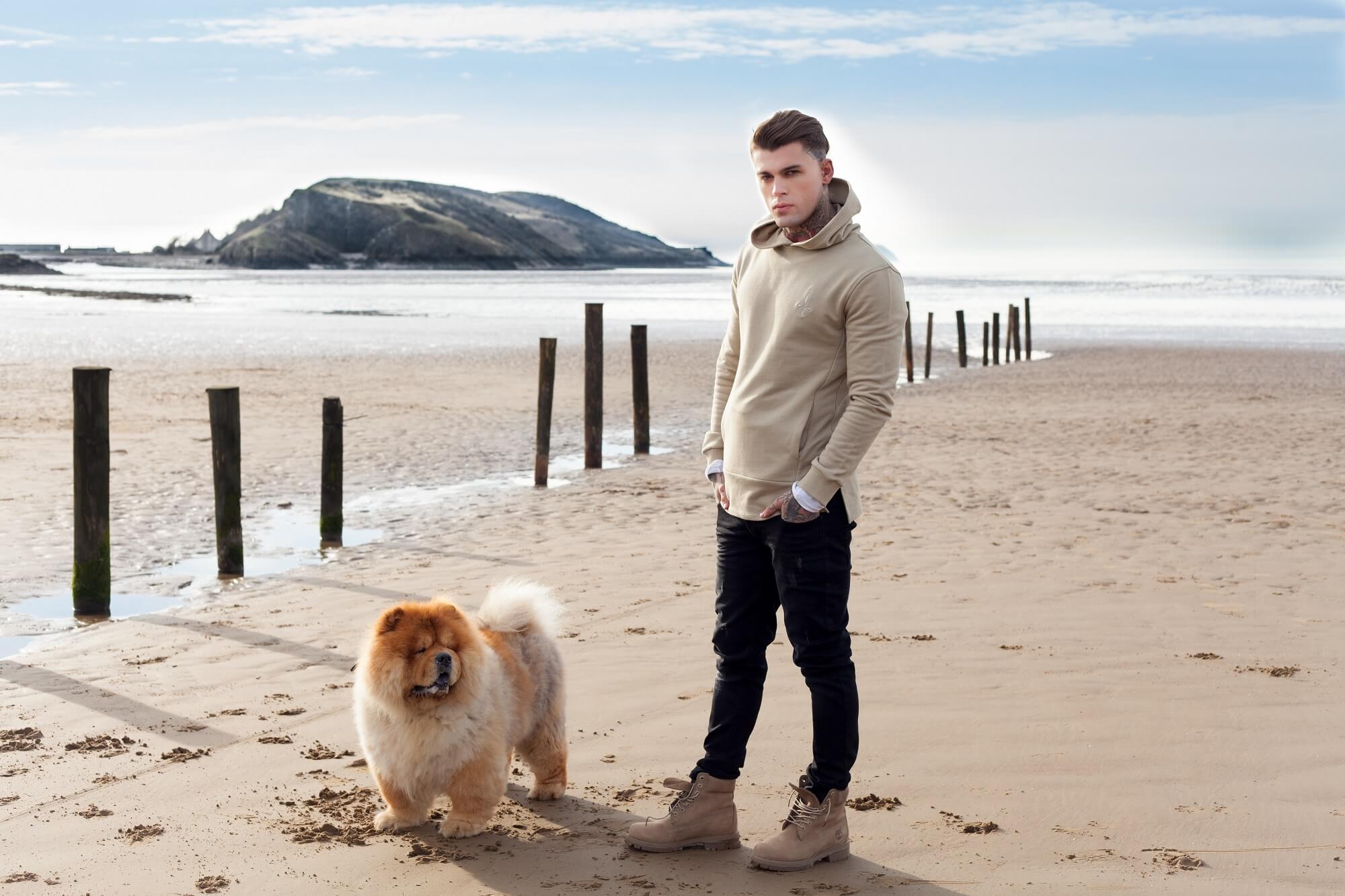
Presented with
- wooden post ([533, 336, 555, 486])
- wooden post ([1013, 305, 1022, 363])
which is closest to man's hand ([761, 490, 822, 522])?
wooden post ([533, 336, 555, 486])

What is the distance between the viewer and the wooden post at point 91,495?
742 centimetres

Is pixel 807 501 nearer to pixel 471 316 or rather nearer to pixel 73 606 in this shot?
pixel 73 606

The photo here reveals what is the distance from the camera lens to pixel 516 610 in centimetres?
444

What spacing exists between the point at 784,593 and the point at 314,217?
167m

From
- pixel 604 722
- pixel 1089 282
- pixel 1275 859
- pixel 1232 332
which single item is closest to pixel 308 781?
pixel 604 722

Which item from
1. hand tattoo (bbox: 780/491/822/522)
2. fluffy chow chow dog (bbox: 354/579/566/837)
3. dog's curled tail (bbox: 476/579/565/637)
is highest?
hand tattoo (bbox: 780/491/822/522)

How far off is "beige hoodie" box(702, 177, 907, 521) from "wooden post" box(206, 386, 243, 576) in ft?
18.8

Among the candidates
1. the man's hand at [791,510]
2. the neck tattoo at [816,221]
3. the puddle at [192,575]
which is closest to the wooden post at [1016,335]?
the puddle at [192,575]

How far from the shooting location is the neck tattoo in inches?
139

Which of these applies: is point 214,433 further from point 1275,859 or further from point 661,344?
point 661,344

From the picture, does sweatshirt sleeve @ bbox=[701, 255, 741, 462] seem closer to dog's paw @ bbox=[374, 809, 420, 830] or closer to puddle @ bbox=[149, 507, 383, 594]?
dog's paw @ bbox=[374, 809, 420, 830]

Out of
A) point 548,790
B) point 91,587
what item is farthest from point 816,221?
point 91,587

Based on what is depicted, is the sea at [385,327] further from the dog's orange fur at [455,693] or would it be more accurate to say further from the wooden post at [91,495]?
the dog's orange fur at [455,693]

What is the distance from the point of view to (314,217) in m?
161
